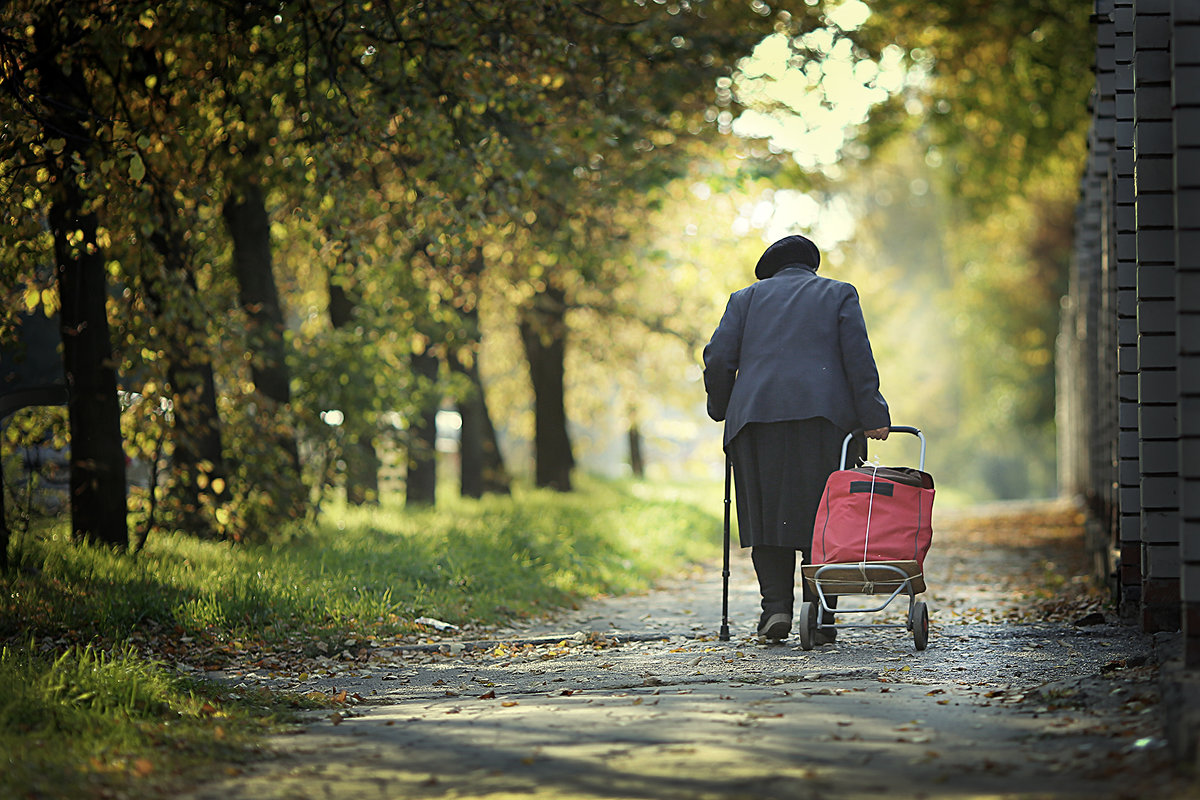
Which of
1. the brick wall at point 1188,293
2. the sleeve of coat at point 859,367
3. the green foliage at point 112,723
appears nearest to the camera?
the green foliage at point 112,723

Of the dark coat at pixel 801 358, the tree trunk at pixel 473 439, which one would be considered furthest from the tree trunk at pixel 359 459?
the dark coat at pixel 801 358

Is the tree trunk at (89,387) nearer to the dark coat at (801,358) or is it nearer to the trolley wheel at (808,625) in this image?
the dark coat at (801,358)


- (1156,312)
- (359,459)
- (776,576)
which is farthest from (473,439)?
(1156,312)

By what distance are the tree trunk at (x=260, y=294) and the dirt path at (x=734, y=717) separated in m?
4.86

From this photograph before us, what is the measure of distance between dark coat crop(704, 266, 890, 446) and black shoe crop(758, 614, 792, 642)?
38.7 inches

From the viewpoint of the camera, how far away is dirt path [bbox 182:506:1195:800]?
13.9 ft

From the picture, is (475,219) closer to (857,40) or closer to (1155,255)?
(1155,255)

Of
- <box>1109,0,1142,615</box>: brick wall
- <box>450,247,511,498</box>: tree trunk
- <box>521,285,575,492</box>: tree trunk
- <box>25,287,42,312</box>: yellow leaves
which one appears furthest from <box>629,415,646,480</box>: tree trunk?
<box>1109,0,1142,615</box>: brick wall

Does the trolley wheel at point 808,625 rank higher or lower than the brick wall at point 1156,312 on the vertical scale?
lower

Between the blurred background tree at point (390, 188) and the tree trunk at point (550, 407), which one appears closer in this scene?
the blurred background tree at point (390, 188)

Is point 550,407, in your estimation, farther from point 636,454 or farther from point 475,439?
point 636,454

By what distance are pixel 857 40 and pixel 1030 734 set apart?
1177cm

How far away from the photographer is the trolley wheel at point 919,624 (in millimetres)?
6898

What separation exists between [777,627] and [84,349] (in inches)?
202
